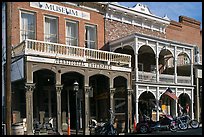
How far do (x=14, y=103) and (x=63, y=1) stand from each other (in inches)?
294

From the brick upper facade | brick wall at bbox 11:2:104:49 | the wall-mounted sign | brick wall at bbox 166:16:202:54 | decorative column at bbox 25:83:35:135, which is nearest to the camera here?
decorative column at bbox 25:83:35:135

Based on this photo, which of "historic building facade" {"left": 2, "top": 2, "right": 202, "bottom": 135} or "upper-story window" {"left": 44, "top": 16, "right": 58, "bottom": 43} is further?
"upper-story window" {"left": 44, "top": 16, "right": 58, "bottom": 43}

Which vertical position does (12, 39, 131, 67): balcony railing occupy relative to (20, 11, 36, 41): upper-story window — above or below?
below

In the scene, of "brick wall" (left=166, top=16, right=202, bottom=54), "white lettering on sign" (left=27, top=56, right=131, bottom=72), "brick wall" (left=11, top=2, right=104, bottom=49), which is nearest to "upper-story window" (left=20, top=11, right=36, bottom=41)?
"brick wall" (left=11, top=2, right=104, bottom=49)

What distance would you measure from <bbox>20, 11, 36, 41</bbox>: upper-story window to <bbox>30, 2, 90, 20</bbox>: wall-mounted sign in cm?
70

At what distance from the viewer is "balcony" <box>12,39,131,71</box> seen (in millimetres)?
19672

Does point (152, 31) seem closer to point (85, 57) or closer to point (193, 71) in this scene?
point (193, 71)

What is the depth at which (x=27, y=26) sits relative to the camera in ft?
75.3

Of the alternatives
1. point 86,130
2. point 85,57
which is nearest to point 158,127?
point 86,130

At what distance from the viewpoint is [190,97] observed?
29.8 m

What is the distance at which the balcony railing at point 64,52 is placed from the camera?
19.7 metres

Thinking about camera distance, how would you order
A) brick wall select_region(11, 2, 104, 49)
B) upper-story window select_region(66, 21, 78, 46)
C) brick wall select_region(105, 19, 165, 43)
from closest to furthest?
brick wall select_region(11, 2, 104, 49), upper-story window select_region(66, 21, 78, 46), brick wall select_region(105, 19, 165, 43)

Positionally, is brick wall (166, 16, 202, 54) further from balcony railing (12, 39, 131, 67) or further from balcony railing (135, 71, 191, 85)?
balcony railing (12, 39, 131, 67)

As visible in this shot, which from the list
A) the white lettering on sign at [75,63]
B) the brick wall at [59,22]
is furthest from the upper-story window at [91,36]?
the white lettering on sign at [75,63]
